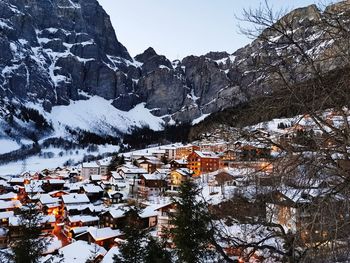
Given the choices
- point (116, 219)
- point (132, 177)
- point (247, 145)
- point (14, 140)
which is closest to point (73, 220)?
point (116, 219)

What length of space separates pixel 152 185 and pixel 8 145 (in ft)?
380

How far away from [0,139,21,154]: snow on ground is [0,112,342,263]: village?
223ft

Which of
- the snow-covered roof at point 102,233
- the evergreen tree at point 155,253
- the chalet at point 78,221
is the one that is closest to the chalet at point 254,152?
the evergreen tree at point 155,253

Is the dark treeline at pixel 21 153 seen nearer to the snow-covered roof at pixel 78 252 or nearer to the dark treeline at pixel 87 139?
the dark treeline at pixel 87 139

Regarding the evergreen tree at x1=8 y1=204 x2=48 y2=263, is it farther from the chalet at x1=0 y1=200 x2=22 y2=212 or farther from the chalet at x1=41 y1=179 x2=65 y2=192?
the chalet at x1=41 y1=179 x2=65 y2=192

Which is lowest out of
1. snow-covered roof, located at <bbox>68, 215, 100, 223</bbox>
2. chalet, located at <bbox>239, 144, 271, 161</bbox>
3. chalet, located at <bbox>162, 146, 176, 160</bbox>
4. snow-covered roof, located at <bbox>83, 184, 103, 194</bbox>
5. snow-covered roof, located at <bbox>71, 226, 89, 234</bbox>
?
snow-covered roof, located at <bbox>71, 226, 89, 234</bbox>

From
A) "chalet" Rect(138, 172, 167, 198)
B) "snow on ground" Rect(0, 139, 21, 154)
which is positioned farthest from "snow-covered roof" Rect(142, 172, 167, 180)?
"snow on ground" Rect(0, 139, 21, 154)

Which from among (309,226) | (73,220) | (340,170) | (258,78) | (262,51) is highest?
(262,51)

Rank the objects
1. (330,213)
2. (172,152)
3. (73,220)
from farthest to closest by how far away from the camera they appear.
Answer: (172,152)
(73,220)
(330,213)

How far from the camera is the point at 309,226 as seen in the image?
12.3ft

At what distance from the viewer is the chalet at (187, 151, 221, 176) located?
61803 mm

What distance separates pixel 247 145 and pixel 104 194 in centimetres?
5536

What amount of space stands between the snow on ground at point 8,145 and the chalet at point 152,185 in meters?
107

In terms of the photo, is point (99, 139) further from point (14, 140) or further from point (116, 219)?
point (116, 219)
